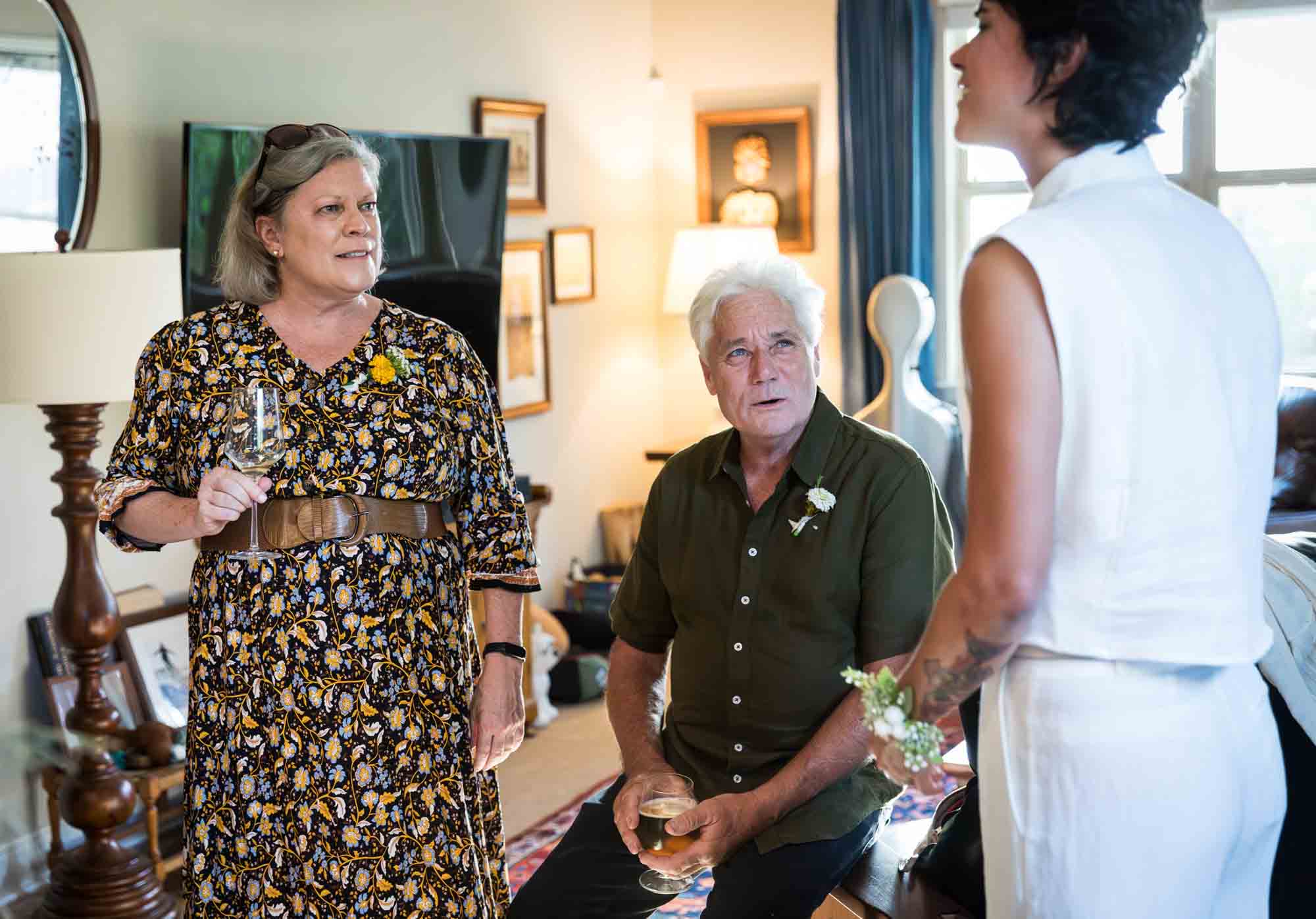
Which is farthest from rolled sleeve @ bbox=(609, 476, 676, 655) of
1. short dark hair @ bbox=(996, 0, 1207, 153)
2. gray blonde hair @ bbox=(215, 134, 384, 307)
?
short dark hair @ bbox=(996, 0, 1207, 153)

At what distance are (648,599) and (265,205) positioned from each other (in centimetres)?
86

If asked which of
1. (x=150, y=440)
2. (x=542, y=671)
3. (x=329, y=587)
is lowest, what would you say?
(x=542, y=671)

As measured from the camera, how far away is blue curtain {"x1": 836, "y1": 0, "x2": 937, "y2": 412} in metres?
6.00

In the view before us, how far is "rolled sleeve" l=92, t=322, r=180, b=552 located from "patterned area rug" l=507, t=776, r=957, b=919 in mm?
1625

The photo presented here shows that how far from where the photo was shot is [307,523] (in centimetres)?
200

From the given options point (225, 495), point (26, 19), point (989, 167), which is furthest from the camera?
point (989, 167)

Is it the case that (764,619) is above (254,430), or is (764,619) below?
below

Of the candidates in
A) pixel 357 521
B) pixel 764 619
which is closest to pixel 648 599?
pixel 764 619

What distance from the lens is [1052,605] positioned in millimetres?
1254

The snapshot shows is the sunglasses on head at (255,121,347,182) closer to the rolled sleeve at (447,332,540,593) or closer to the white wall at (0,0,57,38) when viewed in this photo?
the rolled sleeve at (447,332,540,593)

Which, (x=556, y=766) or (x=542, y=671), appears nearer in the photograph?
(x=556, y=766)

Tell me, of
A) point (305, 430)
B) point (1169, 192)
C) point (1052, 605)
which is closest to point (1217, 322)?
point (1169, 192)

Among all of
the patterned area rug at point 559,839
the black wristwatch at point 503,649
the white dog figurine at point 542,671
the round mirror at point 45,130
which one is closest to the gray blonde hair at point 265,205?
the black wristwatch at point 503,649

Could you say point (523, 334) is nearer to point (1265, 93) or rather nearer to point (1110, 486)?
point (1265, 93)
